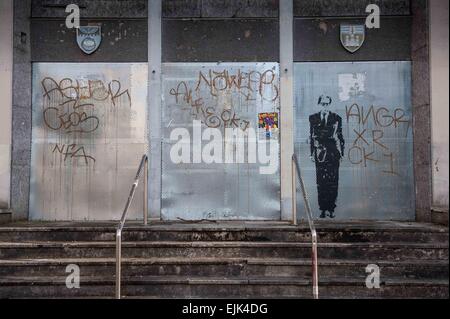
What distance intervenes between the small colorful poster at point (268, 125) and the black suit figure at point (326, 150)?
2.02ft

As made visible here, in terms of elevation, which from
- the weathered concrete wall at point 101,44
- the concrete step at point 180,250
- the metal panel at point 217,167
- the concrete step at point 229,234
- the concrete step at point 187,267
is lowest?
the concrete step at point 187,267

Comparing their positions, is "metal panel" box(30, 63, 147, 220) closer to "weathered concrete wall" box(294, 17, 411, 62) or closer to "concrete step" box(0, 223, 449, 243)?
"concrete step" box(0, 223, 449, 243)

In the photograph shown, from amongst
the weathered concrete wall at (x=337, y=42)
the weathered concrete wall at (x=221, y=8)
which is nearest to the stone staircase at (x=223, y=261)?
the weathered concrete wall at (x=337, y=42)

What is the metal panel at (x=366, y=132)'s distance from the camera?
26.1ft

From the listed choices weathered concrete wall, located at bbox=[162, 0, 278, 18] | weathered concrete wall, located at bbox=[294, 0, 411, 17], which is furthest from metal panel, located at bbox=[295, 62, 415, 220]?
weathered concrete wall, located at bbox=[162, 0, 278, 18]

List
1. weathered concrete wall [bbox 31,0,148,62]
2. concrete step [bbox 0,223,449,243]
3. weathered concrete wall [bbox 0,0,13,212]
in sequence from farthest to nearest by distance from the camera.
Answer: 1. weathered concrete wall [bbox 31,0,148,62]
2. weathered concrete wall [bbox 0,0,13,212]
3. concrete step [bbox 0,223,449,243]

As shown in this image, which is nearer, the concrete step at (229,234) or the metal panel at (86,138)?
the concrete step at (229,234)

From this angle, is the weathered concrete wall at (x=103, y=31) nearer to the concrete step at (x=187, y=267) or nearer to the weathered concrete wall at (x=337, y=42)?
the weathered concrete wall at (x=337, y=42)

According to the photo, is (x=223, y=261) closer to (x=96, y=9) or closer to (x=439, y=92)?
(x=439, y=92)

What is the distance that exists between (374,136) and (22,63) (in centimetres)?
616

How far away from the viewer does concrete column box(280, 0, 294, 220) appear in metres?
7.91

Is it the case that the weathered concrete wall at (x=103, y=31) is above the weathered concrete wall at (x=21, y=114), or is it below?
above

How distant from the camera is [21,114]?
774cm

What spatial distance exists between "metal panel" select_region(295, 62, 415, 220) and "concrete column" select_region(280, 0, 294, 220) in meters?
0.15
